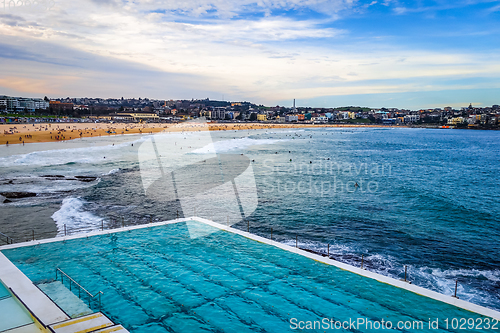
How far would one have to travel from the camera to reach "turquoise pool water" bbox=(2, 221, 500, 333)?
6719 millimetres

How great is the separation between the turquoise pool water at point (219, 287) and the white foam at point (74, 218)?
3573 millimetres

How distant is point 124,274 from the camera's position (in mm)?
8555

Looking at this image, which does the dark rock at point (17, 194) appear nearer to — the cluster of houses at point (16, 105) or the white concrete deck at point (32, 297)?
the white concrete deck at point (32, 297)

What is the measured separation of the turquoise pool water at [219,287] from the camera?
6719 mm

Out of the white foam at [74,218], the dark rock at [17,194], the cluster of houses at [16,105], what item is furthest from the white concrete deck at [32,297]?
the cluster of houses at [16,105]

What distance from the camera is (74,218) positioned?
15.3m

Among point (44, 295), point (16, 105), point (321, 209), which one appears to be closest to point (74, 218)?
point (44, 295)

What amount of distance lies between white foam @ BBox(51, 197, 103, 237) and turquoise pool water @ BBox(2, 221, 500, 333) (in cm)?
357

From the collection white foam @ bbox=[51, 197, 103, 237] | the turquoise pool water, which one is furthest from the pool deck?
white foam @ bbox=[51, 197, 103, 237]

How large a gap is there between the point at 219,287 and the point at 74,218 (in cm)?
1039

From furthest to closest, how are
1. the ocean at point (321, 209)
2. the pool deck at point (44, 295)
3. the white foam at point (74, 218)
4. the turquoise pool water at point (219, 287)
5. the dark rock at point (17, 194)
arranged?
the dark rock at point (17, 194) < the white foam at point (74, 218) < the ocean at point (321, 209) < the turquoise pool water at point (219, 287) < the pool deck at point (44, 295)

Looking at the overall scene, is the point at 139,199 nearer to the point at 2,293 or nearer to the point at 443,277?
the point at 2,293

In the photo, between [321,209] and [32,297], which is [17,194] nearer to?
[32,297]

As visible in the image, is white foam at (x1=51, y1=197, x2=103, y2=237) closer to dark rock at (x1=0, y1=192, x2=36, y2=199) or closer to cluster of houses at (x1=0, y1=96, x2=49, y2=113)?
dark rock at (x1=0, y1=192, x2=36, y2=199)
